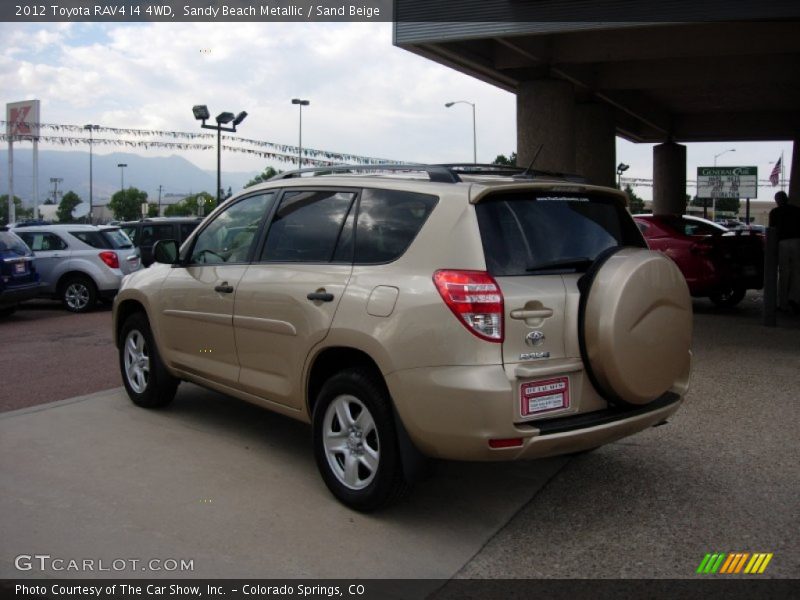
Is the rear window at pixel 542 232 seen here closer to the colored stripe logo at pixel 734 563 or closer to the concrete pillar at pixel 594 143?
the colored stripe logo at pixel 734 563

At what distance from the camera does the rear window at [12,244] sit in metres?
12.9

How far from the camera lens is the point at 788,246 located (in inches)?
486

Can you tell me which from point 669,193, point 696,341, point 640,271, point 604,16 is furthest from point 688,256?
point 669,193

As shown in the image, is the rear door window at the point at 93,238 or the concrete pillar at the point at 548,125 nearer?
the concrete pillar at the point at 548,125

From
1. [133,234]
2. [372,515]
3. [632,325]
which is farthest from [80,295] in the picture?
[632,325]

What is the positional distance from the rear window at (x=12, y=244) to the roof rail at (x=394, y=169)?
902 centimetres

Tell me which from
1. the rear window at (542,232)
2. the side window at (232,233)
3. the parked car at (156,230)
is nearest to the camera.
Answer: the rear window at (542,232)

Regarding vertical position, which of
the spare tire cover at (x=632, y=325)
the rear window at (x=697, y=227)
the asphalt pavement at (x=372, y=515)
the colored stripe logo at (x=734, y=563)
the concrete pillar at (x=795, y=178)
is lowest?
the colored stripe logo at (x=734, y=563)

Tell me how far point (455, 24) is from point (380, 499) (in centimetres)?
964

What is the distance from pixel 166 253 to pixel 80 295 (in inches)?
367

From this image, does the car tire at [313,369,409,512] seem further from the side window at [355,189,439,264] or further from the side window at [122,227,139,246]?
the side window at [122,227,139,246]

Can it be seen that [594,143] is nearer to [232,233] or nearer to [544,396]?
[232,233]

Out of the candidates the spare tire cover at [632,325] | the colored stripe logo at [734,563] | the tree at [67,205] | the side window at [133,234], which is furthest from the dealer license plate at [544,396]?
the tree at [67,205]

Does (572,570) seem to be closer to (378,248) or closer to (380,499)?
Result: (380,499)
